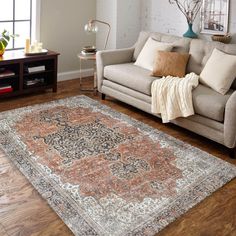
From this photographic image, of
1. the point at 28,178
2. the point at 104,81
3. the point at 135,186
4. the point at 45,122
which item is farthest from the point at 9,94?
the point at 135,186

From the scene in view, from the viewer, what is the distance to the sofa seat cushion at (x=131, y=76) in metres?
3.75

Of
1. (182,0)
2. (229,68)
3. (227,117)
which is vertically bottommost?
(227,117)

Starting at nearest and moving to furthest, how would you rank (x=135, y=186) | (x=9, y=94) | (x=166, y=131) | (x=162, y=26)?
(x=135, y=186) < (x=166, y=131) < (x=9, y=94) < (x=162, y=26)

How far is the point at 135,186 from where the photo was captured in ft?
8.59

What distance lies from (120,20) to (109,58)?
1124 millimetres

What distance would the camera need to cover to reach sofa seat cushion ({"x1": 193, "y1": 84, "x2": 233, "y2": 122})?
3.10m

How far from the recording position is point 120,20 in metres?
5.24

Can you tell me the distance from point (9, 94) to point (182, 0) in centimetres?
270

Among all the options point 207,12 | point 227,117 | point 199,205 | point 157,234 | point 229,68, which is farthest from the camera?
point 207,12

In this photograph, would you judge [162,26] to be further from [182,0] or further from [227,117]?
[227,117]

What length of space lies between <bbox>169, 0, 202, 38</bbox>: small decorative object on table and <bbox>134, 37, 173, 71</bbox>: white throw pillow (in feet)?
2.15

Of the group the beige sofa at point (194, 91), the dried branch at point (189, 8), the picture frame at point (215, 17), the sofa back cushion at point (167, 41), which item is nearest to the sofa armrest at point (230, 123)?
the beige sofa at point (194, 91)

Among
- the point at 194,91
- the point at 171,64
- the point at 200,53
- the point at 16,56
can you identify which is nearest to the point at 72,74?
the point at 16,56

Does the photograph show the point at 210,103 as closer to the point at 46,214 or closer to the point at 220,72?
the point at 220,72
